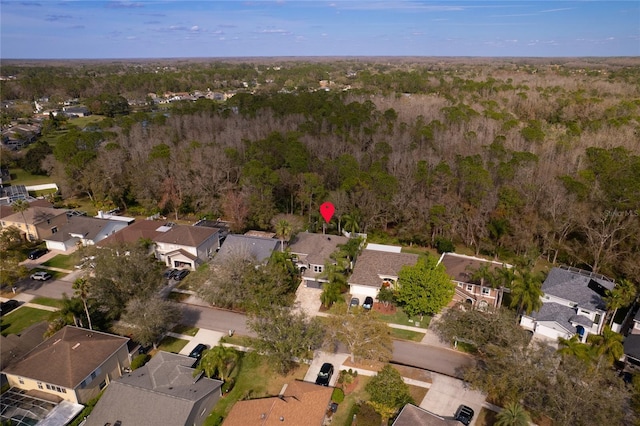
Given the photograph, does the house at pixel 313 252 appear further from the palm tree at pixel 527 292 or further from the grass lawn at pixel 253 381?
the palm tree at pixel 527 292

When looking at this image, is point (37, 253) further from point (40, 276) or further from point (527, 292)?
point (527, 292)

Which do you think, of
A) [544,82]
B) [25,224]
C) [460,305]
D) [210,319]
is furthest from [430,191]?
[544,82]

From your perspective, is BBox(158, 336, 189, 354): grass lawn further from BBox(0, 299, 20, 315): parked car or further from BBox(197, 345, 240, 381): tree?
BBox(0, 299, 20, 315): parked car

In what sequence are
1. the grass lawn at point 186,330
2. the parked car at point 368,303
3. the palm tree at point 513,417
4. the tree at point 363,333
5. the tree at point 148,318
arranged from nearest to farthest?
the palm tree at point 513,417, the tree at point 363,333, the tree at point 148,318, the grass lawn at point 186,330, the parked car at point 368,303

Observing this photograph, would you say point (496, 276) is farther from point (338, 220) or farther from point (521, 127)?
point (521, 127)

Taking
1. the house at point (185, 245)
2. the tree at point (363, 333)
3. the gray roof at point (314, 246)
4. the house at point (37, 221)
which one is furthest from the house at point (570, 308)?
the house at point (37, 221)

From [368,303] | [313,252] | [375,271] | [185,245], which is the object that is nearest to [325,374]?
[368,303]
